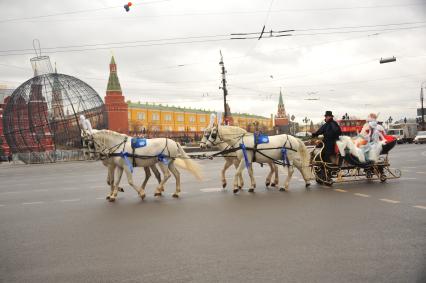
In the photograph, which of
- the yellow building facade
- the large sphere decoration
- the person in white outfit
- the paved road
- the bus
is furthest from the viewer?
the yellow building facade

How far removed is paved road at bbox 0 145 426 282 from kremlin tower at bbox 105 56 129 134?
270ft

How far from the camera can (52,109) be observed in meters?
35.8

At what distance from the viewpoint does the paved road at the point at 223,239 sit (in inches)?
171

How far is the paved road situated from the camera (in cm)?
434

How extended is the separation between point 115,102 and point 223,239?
288 ft

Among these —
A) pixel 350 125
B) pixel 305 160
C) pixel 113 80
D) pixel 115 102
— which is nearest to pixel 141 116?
pixel 113 80

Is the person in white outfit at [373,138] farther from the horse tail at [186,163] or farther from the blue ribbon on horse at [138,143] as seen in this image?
the blue ribbon on horse at [138,143]

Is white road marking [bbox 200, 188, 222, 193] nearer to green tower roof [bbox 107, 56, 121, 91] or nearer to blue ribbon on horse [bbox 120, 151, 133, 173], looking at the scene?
blue ribbon on horse [bbox 120, 151, 133, 173]

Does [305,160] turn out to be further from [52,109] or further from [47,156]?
[47,156]

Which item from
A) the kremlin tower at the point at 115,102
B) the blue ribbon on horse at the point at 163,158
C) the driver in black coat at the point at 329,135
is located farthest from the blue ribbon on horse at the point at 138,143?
the kremlin tower at the point at 115,102

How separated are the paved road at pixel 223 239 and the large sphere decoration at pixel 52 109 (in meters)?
27.1

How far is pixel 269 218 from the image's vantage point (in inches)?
273

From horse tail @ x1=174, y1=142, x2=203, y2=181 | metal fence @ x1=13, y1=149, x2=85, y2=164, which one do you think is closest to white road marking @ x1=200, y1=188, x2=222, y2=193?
horse tail @ x1=174, y1=142, x2=203, y2=181

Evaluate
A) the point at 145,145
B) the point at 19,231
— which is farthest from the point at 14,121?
the point at 19,231
